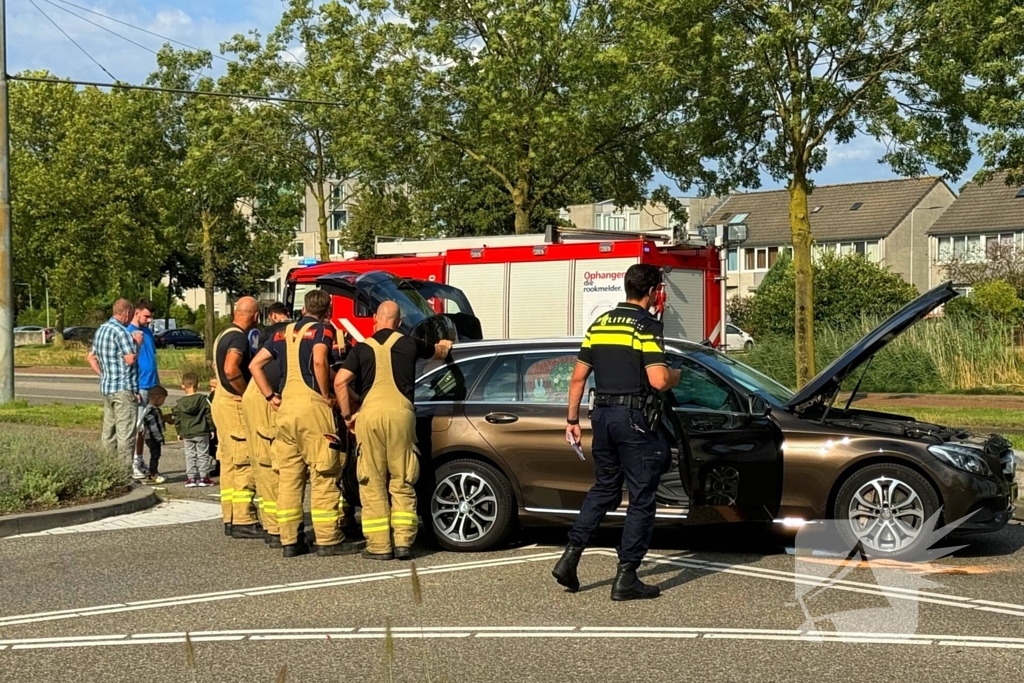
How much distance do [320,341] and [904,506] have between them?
13.0 ft

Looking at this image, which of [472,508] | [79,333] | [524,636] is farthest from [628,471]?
[79,333]

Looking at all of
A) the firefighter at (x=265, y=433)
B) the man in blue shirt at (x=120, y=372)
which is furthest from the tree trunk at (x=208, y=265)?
the firefighter at (x=265, y=433)

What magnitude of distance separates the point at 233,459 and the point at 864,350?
15.0 feet

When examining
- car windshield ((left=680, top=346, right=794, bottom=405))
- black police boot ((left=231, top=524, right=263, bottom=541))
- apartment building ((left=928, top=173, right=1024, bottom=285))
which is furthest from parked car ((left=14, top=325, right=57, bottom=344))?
car windshield ((left=680, top=346, right=794, bottom=405))

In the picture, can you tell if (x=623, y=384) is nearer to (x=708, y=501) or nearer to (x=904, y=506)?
(x=708, y=501)

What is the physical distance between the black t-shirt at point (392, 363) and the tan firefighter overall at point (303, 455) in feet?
1.13

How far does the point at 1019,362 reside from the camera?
24031 mm

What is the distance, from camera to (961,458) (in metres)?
8.34

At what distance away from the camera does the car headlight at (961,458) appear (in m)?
8.29

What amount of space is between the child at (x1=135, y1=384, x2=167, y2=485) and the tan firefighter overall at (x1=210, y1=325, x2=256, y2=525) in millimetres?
2971

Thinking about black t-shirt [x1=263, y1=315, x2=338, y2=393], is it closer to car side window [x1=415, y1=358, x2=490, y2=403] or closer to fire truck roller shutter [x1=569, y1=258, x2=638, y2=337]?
car side window [x1=415, y1=358, x2=490, y2=403]

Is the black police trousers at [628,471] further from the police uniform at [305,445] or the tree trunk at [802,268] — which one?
the tree trunk at [802,268]

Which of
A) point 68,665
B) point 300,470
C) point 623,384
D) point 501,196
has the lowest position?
point 68,665

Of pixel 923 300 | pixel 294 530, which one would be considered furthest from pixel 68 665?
pixel 923 300
